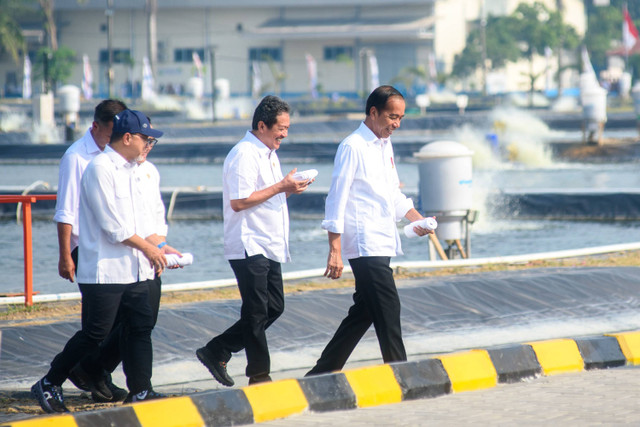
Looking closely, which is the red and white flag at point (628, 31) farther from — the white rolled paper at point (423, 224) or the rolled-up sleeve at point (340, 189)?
the rolled-up sleeve at point (340, 189)

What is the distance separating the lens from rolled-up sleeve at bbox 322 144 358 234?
6062 mm

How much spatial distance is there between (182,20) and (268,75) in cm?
728

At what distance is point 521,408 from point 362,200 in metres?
1.34

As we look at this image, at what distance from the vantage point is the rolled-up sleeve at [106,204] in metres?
5.56

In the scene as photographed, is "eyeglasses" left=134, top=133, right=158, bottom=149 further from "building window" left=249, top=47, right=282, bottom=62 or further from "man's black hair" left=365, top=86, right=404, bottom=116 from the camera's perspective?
"building window" left=249, top=47, right=282, bottom=62

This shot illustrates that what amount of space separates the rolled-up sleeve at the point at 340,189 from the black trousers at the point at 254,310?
0.39 m

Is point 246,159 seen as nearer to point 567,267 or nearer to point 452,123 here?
point 567,267

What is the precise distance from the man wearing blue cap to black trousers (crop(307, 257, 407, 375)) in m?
1.08

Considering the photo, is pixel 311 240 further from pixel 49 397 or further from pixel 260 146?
pixel 49 397

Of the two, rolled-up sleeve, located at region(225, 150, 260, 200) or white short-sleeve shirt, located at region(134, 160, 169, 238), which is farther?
rolled-up sleeve, located at region(225, 150, 260, 200)

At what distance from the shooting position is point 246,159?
615 centimetres

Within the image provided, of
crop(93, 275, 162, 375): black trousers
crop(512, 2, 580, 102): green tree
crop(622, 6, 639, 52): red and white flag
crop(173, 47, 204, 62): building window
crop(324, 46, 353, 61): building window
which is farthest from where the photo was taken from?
crop(173, 47, 204, 62): building window

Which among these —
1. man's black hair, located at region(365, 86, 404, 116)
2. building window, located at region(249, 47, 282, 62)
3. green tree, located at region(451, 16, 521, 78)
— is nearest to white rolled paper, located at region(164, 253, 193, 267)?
man's black hair, located at region(365, 86, 404, 116)

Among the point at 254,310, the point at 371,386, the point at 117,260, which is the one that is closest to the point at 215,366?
the point at 254,310
